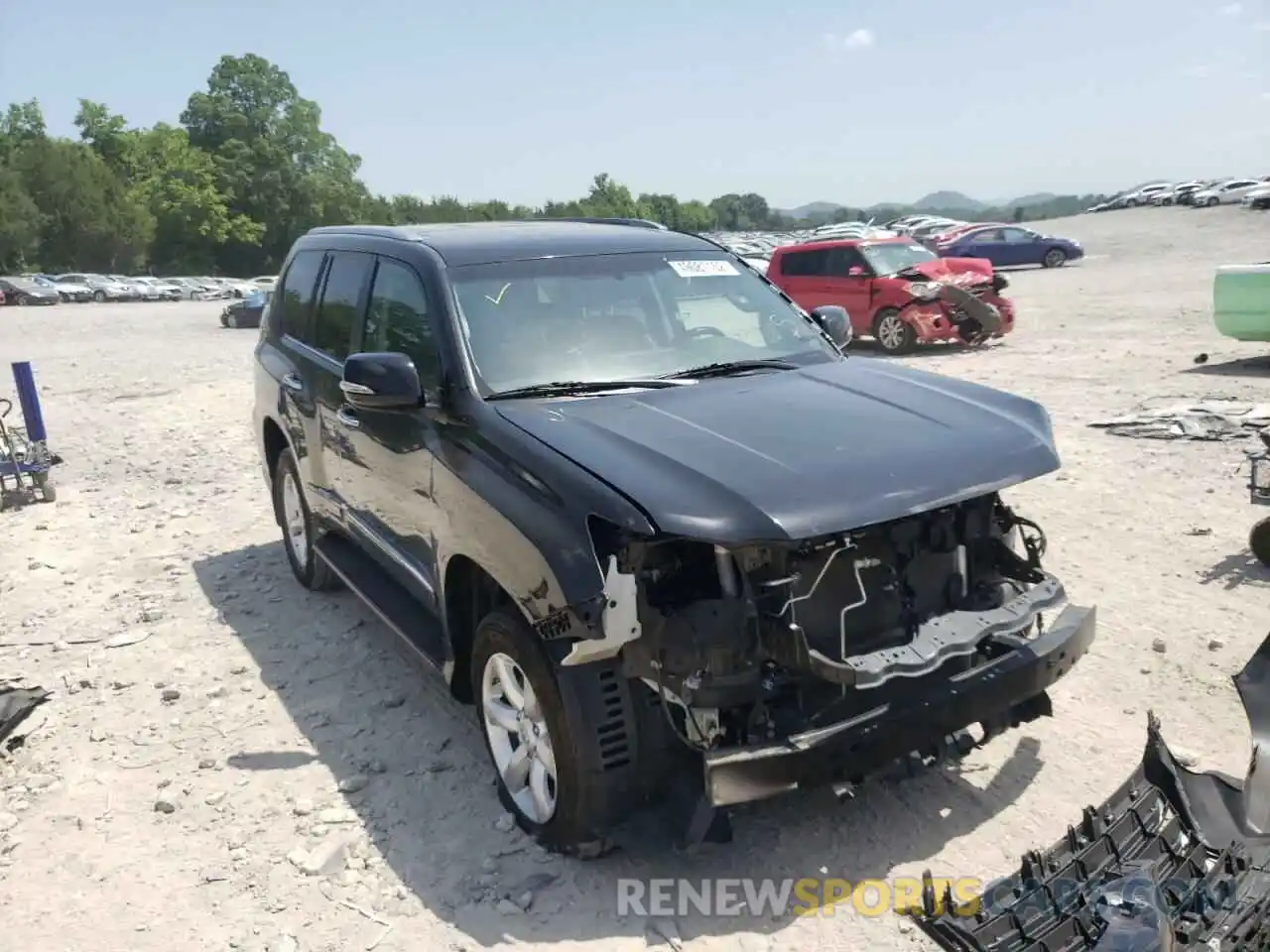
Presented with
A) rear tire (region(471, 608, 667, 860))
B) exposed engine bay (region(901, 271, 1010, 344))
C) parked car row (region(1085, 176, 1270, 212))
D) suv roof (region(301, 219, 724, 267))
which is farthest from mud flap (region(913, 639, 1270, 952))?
parked car row (region(1085, 176, 1270, 212))

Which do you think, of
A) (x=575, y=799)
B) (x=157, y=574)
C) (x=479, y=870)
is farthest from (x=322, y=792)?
(x=157, y=574)

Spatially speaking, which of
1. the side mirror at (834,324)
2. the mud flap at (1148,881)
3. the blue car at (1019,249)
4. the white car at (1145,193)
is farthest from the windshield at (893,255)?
the white car at (1145,193)

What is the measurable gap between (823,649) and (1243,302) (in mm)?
10919

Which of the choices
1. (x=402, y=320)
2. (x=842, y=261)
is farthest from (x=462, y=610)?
(x=842, y=261)

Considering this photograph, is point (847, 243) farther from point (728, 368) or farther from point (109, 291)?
point (109, 291)

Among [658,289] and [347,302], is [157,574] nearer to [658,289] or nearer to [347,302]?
[347,302]

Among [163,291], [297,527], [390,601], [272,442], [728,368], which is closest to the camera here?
[728,368]

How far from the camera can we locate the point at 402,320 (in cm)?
447

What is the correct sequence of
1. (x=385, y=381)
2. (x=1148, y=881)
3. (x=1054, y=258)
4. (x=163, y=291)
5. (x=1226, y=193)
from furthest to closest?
(x=163, y=291), (x=1226, y=193), (x=1054, y=258), (x=385, y=381), (x=1148, y=881)

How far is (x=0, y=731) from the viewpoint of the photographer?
15.0 feet

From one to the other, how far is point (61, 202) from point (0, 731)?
75.2 meters

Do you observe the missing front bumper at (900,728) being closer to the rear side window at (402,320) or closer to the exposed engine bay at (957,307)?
the rear side window at (402,320)

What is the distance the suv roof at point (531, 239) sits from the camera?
4473 mm

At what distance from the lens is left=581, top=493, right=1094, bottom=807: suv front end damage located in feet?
10.0
